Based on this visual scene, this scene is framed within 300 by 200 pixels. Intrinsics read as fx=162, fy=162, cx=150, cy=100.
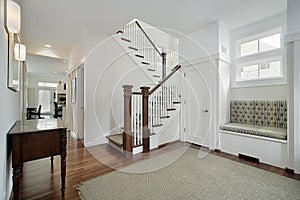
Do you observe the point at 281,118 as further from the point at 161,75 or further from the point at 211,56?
the point at 161,75

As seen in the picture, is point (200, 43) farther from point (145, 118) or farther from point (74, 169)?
point (74, 169)

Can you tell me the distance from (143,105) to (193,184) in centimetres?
189

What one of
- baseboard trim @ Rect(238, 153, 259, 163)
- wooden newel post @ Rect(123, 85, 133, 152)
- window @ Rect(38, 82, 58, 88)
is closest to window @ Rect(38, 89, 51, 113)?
window @ Rect(38, 82, 58, 88)

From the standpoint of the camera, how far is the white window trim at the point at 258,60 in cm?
338

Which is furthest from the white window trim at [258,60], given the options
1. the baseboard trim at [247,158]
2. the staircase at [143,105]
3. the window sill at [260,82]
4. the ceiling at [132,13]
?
the baseboard trim at [247,158]

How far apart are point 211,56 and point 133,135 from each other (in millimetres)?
2581

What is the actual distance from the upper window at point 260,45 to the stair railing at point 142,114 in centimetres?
216

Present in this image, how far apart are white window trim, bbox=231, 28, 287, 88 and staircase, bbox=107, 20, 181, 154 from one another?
1475mm

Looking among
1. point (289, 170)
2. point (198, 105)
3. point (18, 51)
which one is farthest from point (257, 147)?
point (18, 51)

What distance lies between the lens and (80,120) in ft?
15.8

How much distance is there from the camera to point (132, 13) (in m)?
3.36

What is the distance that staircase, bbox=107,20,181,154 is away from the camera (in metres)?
3.43

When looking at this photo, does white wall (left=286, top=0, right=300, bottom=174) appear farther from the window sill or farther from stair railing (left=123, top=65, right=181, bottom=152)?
stair railing (left=123, top=65, right=181, bottom=152)

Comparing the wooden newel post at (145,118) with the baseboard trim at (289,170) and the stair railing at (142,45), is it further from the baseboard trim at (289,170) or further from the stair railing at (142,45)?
the baseboard trim at (289,170)
